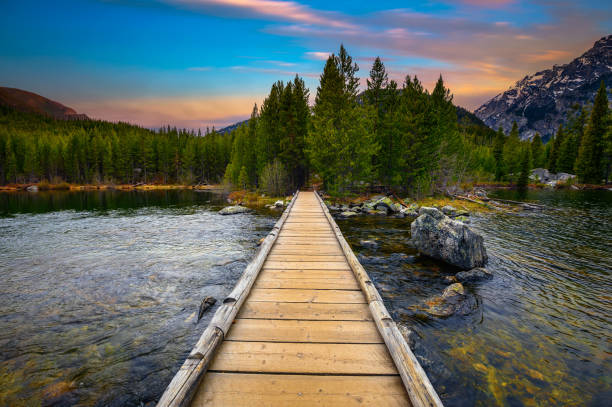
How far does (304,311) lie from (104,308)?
7318mm

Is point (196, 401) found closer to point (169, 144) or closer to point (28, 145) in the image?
point (169, 144)

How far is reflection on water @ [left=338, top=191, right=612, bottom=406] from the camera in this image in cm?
511

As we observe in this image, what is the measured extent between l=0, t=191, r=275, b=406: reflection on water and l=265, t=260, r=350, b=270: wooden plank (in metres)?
2.57

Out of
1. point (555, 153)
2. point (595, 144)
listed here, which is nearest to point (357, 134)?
point (595, 144)

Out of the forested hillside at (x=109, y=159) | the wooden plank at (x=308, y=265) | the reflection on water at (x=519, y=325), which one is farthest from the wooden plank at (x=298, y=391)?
the forested hillside at (x=109, y=159)

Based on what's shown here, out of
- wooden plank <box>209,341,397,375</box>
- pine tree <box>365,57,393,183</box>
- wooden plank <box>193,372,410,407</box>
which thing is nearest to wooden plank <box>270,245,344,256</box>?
wooden plank <box>209,341,397,375</box>

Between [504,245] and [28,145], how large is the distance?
112 m

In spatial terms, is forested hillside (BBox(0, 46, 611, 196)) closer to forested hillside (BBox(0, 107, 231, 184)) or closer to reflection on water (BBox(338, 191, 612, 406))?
reflection on water (BBox(338, 191, 612, 406))

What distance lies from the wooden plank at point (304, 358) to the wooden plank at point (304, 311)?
750 mm

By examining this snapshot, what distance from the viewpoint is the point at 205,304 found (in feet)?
26.6

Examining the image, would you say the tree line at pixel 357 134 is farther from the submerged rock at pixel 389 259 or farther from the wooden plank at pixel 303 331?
the wooden plank at pixel 303 331

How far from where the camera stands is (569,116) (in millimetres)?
76688

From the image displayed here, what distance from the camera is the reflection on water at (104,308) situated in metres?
5.33

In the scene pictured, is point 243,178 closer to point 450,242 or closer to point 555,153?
point 450,242
